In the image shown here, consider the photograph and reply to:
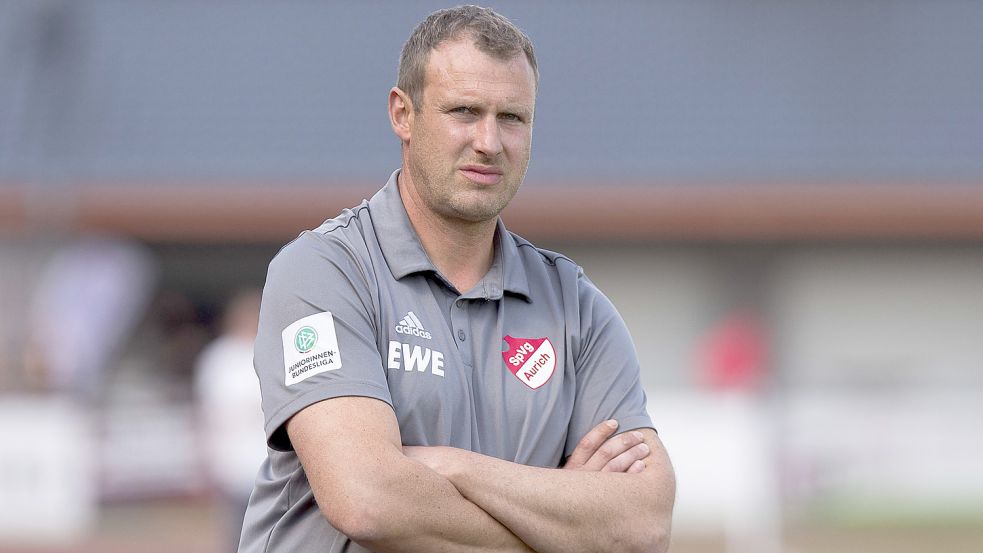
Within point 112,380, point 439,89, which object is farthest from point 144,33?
point 439,89

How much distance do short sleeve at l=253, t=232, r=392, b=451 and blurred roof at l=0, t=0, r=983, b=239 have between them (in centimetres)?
1572

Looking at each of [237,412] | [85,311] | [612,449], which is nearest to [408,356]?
[612,449]

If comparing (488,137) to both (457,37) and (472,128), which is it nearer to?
(472,128)

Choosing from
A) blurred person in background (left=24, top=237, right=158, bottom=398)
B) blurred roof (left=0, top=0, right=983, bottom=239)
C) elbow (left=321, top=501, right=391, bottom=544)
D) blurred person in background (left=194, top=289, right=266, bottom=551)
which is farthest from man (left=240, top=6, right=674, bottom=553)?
blurred roof (left=0, top=0, right=983, bottom=239)

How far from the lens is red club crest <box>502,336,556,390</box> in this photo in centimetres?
338

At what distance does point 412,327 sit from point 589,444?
1.65ft

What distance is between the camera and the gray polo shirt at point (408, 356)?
324 centimetres

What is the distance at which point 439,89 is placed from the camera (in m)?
3.36

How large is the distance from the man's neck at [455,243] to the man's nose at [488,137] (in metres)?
0.22

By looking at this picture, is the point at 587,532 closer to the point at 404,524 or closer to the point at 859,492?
the point at 404,524

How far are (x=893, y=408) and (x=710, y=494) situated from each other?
201 centimetres

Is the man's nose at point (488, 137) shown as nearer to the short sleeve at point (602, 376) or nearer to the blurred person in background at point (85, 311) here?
the short sleeve at point (602, 376)

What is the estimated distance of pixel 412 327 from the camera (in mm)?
3303

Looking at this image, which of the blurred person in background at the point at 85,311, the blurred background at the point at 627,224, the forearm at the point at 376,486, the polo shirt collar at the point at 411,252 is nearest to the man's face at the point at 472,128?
the polo shirt collar at the point at 411,252
